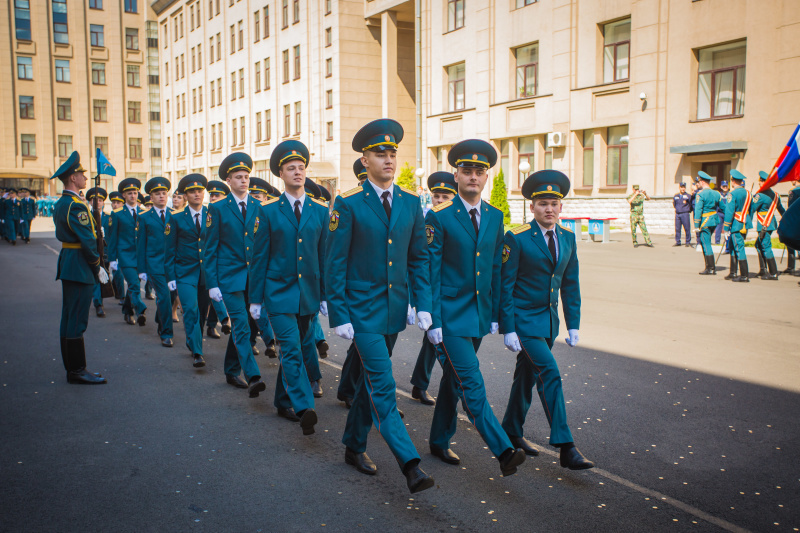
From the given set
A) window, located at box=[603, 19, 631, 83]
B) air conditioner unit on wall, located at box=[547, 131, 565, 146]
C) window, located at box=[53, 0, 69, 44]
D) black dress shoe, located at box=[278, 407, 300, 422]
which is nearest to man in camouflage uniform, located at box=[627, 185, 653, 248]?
window, located at box=[603, 19, 631, 83]

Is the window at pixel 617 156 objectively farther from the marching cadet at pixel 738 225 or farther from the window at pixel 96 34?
the window at pixel 96 34

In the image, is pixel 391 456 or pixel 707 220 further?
pixel 707 220

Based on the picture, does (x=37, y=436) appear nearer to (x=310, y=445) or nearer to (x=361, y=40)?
(x=310, y=445)

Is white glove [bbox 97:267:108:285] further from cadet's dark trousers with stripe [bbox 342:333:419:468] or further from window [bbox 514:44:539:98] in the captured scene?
window [bbox 514:44:539:98]

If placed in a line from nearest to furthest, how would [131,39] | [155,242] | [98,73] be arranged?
[155,242] → [98,73] → [131,39]

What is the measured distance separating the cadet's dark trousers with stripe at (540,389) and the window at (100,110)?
76.2m

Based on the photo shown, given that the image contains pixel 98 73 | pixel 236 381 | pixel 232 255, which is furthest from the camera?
pixel 98 73

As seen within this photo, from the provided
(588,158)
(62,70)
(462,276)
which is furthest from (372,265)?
(62,70)

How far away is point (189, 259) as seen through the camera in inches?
328

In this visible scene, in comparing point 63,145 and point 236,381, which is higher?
point 63,145

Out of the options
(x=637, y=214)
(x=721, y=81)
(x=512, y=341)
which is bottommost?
(x=512, y=341)

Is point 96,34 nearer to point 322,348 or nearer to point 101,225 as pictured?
point 101,225

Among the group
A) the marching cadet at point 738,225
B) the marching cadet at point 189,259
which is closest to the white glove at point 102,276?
the marching cadet at point 189,259

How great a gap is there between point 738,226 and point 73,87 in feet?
233
